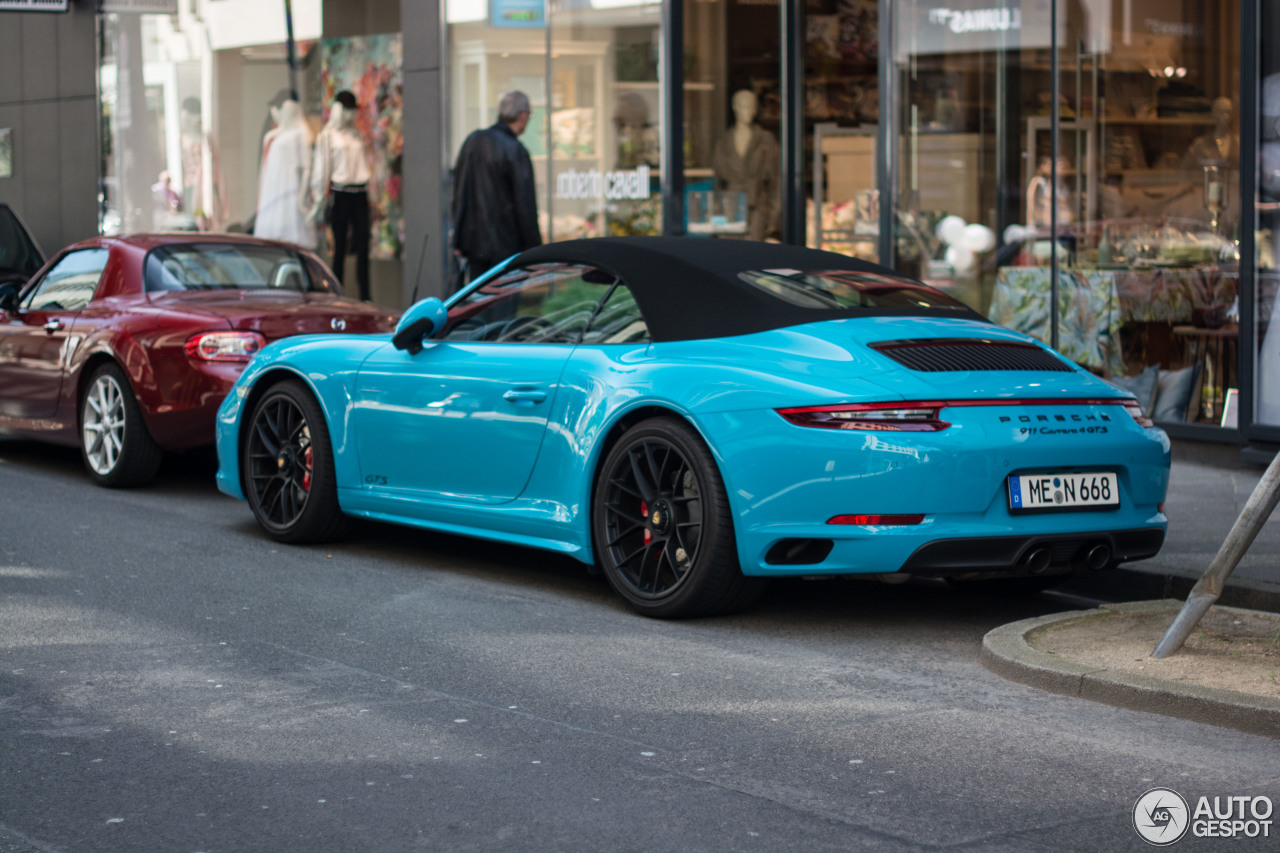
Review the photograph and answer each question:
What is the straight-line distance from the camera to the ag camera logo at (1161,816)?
3.81 m

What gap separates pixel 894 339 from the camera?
606 cm

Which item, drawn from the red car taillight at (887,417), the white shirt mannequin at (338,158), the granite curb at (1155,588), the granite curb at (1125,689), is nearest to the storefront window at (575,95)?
the white shirt mannequin at (338,158)

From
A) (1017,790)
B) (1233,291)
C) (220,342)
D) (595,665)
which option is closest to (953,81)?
(1233,291)

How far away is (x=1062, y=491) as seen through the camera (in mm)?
5832

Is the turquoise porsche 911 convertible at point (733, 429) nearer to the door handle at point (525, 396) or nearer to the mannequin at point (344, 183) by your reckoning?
the door handle at point (525, 396)

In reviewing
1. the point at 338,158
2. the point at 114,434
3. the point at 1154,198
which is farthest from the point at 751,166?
the point at 114,434

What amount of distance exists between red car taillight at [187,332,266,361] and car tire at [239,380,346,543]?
1266 millimetres

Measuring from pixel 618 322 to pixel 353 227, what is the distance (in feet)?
41.1

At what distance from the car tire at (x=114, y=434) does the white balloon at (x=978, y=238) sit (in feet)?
21.3

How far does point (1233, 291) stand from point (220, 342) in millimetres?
6147

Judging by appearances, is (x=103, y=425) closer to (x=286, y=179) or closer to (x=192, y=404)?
(x=192, y=404)

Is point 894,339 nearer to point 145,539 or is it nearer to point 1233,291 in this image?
point 145,539

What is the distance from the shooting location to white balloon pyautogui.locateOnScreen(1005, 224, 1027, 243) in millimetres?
12641

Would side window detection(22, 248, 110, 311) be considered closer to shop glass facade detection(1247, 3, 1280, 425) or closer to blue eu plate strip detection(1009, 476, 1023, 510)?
blue eu plate strip detection(1009, 476, 1023, 510)
